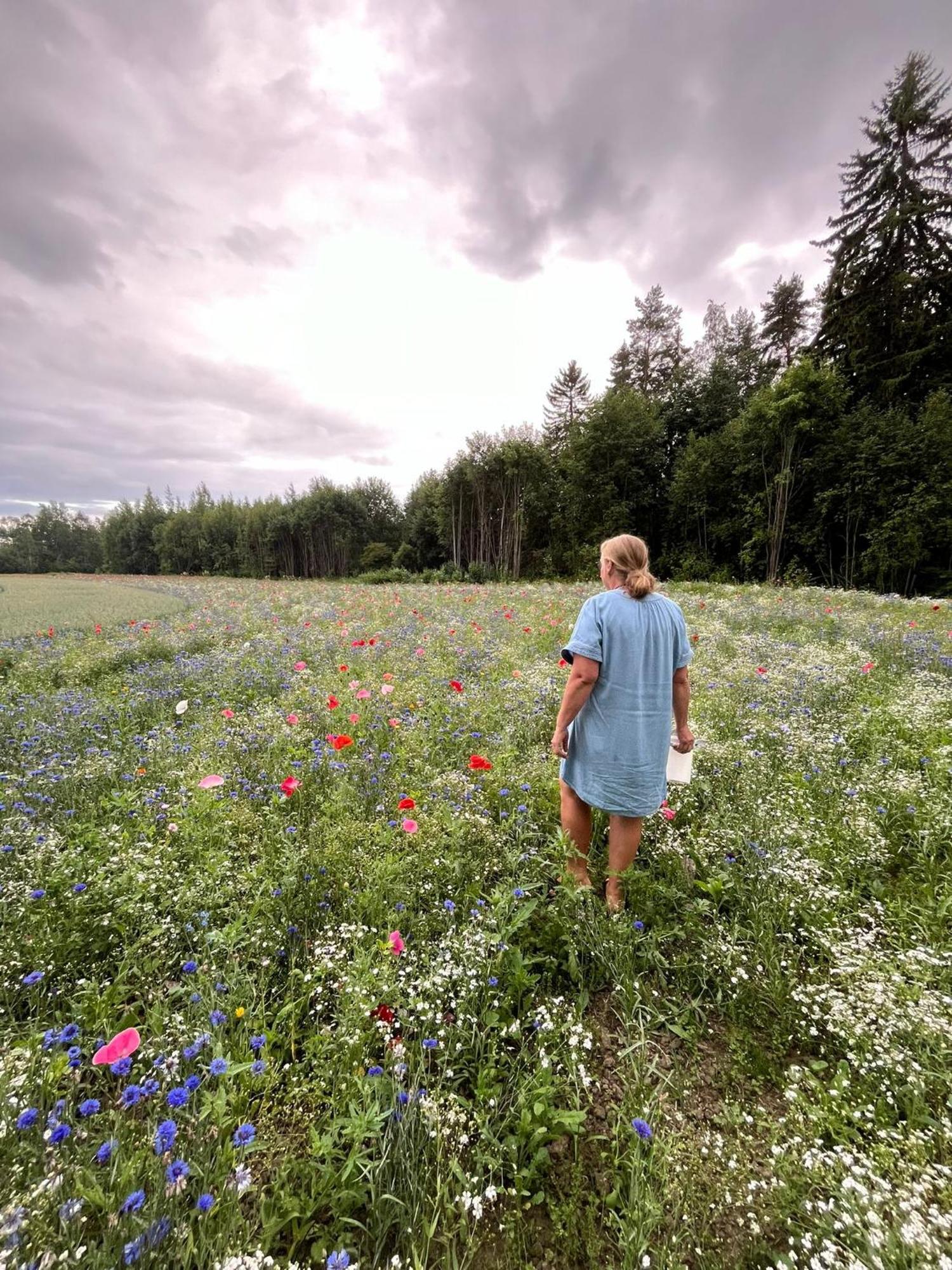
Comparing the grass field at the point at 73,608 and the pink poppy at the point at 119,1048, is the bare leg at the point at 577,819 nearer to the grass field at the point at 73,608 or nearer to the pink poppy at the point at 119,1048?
the pink poppy at the point at 119,1048

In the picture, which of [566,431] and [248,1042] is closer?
[248,1042]

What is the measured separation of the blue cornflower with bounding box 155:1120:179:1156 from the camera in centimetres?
139

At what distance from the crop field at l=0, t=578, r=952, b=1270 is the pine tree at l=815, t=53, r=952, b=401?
25949 millimetres

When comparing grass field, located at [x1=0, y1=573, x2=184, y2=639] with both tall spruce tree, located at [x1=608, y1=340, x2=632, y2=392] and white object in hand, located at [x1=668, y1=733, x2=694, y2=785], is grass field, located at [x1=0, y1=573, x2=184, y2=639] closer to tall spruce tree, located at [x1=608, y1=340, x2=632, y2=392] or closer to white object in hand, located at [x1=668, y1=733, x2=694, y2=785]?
white object in hand, located at [x1=668, y1=733, x2=694, y2=785]

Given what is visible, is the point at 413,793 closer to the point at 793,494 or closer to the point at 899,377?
the point at 793,494

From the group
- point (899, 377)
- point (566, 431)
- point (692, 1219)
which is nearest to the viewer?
point (692, 1219)

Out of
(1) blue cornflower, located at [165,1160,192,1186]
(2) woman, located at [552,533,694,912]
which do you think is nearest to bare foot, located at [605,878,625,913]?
(2) woman, located at [552,533,694,912]

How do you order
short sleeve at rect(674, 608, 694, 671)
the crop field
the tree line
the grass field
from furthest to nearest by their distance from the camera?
1. the tree line
2. the grass field
3. short sleeve at rect(674, 608, 694, 671)
4. the crop field

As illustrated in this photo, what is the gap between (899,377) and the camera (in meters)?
20.9

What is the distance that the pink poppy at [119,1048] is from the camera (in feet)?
5.21

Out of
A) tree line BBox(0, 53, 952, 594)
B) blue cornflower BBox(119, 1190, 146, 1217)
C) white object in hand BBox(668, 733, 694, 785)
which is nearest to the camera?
blue cornflower BBox(119, 1190, 146, 1217)

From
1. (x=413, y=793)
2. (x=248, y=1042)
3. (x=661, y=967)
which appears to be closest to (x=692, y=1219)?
(x=661, y=967)

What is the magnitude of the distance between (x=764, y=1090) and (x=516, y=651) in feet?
19.4

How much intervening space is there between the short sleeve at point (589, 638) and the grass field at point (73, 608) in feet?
34.8
